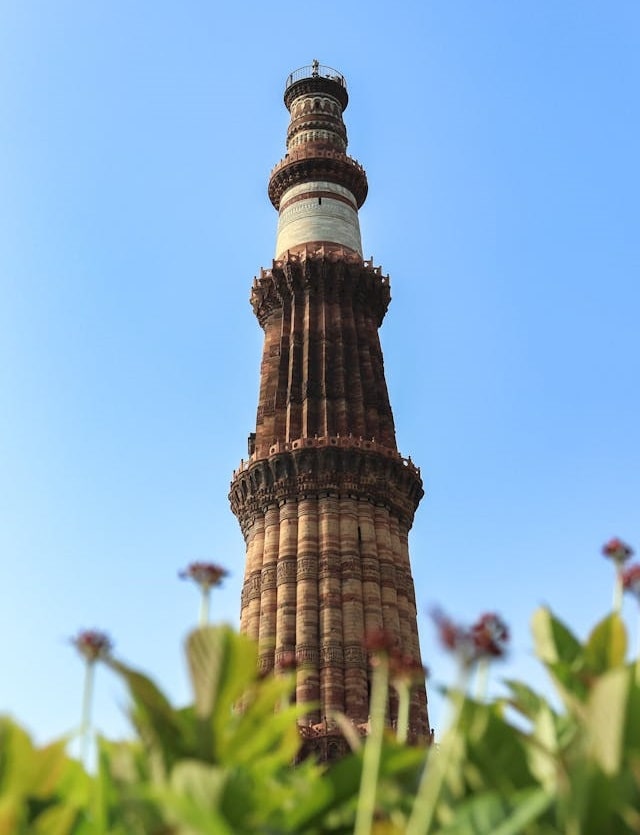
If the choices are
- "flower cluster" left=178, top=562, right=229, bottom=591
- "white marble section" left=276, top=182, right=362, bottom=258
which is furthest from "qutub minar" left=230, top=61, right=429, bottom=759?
"flower cluster" left=178, top=562, right=229, bottom=591

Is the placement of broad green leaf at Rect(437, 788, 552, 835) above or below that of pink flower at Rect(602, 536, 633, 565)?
below

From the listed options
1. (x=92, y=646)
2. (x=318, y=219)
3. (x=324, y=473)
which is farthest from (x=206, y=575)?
(x=318, y=219)

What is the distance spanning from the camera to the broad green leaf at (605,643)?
2.71 metres

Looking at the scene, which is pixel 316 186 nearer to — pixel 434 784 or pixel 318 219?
pixel 318 219

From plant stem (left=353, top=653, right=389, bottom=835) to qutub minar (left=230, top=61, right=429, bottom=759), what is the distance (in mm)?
18175

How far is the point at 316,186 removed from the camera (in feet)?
114

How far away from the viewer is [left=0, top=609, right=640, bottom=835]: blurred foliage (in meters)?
2.06

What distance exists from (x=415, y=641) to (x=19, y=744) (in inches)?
950

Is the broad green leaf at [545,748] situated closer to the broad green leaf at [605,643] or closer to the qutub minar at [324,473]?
the broad green leaf at [605,643]

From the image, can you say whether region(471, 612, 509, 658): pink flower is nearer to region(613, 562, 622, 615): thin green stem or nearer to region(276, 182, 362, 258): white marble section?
region(613, 562, 622, 615): thin green stem

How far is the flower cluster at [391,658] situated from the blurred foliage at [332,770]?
0.09 metres

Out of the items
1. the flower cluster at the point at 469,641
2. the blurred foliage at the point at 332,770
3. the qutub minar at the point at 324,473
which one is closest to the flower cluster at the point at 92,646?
the blurred foliage at the point at 332,770

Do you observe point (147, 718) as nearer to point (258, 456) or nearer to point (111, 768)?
point (111, 768)

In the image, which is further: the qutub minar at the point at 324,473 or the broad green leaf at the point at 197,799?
the qutub minar at the point at 324,473
